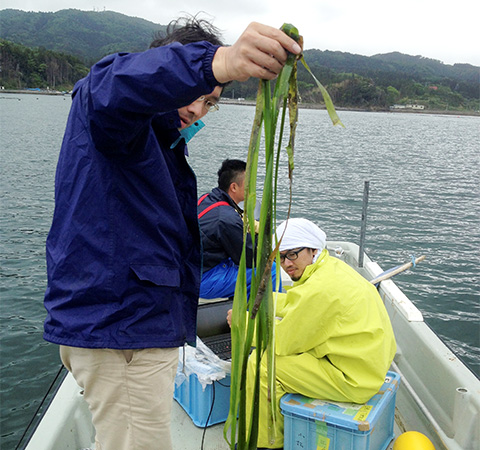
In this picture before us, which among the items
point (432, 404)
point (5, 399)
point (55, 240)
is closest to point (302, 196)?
point (5, 399)

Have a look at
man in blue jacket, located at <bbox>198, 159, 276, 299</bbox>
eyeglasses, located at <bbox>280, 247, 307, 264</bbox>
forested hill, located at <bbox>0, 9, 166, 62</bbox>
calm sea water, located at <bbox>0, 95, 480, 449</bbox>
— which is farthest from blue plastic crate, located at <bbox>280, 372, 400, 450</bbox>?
forested hill, located at <bbox>0, 9, 166, 62</bbox>

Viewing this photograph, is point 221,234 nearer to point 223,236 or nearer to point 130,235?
point 223,236

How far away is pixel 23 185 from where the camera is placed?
15.9m

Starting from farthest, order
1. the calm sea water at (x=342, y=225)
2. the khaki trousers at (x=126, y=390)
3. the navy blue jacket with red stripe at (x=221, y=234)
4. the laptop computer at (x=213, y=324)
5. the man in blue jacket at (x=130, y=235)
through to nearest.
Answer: the calm sea water at (x=342, y=225), the navy blue jacket with red stripe at (x=221, y=234), the laptop computer at (x=213, y=324), the khaki trousers at (x=126, y=390), the man in blue jacket at (x=130, y=235)

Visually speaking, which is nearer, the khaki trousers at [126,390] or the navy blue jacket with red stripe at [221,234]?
the khaki trousers at [126,390]

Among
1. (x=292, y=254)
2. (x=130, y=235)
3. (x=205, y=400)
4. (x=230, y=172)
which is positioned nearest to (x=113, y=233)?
(x=130, y=235)

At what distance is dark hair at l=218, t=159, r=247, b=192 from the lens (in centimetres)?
432

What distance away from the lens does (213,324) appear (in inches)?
147

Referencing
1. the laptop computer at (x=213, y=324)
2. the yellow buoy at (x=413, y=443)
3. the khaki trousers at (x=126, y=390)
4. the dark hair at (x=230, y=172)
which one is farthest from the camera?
the dark hair at (x=230, y=172)

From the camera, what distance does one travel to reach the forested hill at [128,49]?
8804 centimetres

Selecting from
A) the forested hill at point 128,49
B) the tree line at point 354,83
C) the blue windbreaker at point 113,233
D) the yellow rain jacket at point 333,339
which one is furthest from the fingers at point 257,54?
the tree line at point 354,83

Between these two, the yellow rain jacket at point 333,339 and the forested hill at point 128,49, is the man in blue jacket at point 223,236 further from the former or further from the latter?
the forested hill at point 128,49

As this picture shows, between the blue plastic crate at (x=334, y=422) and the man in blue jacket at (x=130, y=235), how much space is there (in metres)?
1.13

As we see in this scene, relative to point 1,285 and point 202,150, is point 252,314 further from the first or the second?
point 202,150
